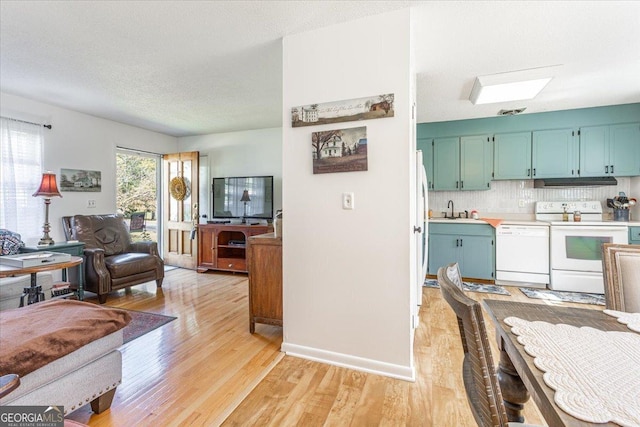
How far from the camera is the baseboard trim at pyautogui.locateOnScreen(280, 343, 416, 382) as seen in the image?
1896 millimetres

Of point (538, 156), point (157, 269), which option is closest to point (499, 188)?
point (538, 156)

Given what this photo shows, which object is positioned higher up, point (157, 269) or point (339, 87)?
point (339, 87)

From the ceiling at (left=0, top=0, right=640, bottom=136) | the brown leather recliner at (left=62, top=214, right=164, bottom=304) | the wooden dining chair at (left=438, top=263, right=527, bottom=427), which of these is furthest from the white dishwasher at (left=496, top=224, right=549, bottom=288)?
the brown leather recliner at (left=62, top=214, right=164, bottom=304)

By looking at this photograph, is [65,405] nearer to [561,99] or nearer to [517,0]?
[517,0]

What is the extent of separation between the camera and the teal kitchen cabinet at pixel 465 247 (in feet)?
13.3

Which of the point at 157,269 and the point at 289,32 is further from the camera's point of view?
the point at 157,269

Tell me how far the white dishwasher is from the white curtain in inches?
235

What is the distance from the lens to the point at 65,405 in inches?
53.8

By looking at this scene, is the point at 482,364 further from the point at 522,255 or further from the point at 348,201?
the point at 522,255

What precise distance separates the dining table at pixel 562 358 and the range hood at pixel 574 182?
12.3 ft

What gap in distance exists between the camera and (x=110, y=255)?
12.7 feet

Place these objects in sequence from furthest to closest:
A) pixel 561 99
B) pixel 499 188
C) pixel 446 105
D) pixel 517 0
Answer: pixel 499 188 < pixel 446 105 < pixel 561 99 < pixel 517 0

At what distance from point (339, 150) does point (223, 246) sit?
3.48 meters

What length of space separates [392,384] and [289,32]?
2516 millimetres
